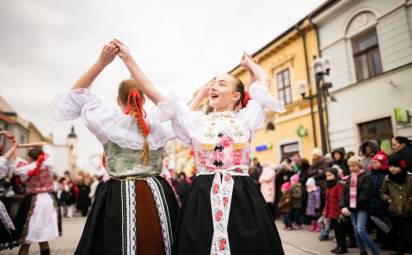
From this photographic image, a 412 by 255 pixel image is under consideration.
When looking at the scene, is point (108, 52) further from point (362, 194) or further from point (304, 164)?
point (304, 164)

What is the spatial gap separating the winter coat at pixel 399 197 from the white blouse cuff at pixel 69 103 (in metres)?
4.84

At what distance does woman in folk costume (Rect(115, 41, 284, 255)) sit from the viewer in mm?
1873

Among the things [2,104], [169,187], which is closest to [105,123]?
[169,187]

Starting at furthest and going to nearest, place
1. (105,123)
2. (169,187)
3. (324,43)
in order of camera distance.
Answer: (324,43)
(169,187)
(105,123)

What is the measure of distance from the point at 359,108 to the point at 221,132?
10364 mm

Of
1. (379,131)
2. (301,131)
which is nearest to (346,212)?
(379,131)

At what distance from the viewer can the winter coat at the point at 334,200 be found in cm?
576

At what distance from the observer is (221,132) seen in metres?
2.13

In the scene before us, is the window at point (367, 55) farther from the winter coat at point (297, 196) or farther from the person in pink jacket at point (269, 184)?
the winter coat at point (297, 196)

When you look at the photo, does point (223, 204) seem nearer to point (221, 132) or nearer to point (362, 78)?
point (221, 132)

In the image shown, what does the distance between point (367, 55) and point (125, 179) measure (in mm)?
11142

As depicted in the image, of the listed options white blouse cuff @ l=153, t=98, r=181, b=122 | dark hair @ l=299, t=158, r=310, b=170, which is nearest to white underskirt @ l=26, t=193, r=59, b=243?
white blouse cuff @ l=153, t=98, r=181, b=122

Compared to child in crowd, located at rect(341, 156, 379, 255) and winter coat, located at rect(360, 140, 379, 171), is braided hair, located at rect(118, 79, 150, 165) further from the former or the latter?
winter coat, located at rect(360, 140, 379, 171)

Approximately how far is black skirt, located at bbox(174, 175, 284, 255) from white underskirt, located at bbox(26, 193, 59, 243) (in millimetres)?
3812
